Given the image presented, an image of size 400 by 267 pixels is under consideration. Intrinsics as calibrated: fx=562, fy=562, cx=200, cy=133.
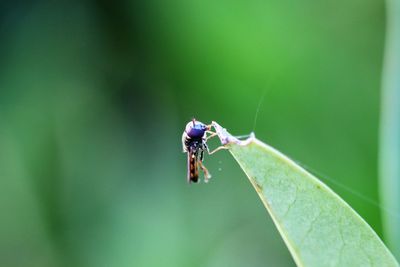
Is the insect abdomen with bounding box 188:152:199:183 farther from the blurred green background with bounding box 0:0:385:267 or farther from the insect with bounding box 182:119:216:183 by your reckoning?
the blurred green background with bounding box 0:0:385:267

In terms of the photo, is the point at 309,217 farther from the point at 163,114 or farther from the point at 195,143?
the point at 163,114

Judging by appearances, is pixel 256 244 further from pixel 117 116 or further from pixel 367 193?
pixel 117 116

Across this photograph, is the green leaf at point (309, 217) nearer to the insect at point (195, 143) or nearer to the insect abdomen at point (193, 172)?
the insect at point (195, 143)

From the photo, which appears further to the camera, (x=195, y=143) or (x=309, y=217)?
(x=195, y=143)

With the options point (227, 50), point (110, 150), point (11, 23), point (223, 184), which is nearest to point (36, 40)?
point (11, 23)

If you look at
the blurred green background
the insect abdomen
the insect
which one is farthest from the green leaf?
the blurred green background

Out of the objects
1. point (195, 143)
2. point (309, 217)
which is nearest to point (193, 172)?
point (195, 143)

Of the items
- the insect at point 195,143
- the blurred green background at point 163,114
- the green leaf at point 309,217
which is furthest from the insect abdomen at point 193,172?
the green leaf at point 309,217
